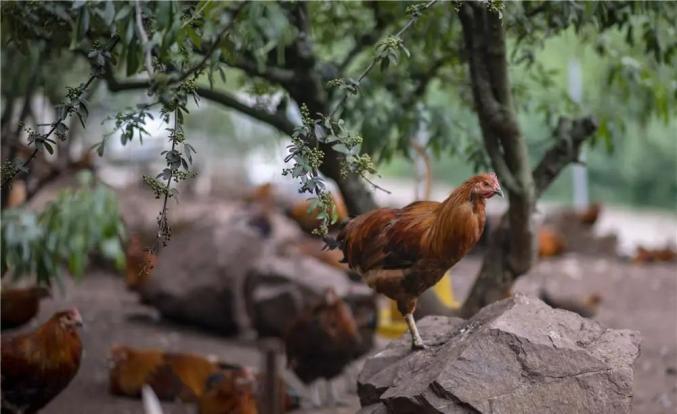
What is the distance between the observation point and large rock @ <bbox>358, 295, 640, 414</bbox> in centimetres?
302

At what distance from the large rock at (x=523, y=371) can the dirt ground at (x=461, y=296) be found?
1509 millimetres

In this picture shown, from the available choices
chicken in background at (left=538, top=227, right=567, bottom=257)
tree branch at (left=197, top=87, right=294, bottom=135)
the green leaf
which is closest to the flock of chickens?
the green leaf

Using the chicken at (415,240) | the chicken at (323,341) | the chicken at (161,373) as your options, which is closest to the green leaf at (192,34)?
the chicken at (415,240)

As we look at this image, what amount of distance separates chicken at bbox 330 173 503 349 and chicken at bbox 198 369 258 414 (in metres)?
1.46

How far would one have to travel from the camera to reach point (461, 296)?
952cm

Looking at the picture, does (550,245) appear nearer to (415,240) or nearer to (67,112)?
(415,240)

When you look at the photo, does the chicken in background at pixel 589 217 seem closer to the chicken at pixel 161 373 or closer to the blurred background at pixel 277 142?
the blurred background at pixel 277 142

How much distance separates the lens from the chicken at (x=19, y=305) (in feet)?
19.6

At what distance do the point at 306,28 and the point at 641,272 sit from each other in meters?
7.65

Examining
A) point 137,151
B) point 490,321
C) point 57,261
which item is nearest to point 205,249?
point 57,261

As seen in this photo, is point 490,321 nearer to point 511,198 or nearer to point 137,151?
point 511,198

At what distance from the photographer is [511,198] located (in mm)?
4574

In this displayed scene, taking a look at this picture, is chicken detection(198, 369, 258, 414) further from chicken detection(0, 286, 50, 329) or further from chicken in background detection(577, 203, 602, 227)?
chicken in background detection(577, 203, 602, 227)

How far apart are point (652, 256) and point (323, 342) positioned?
742cm
